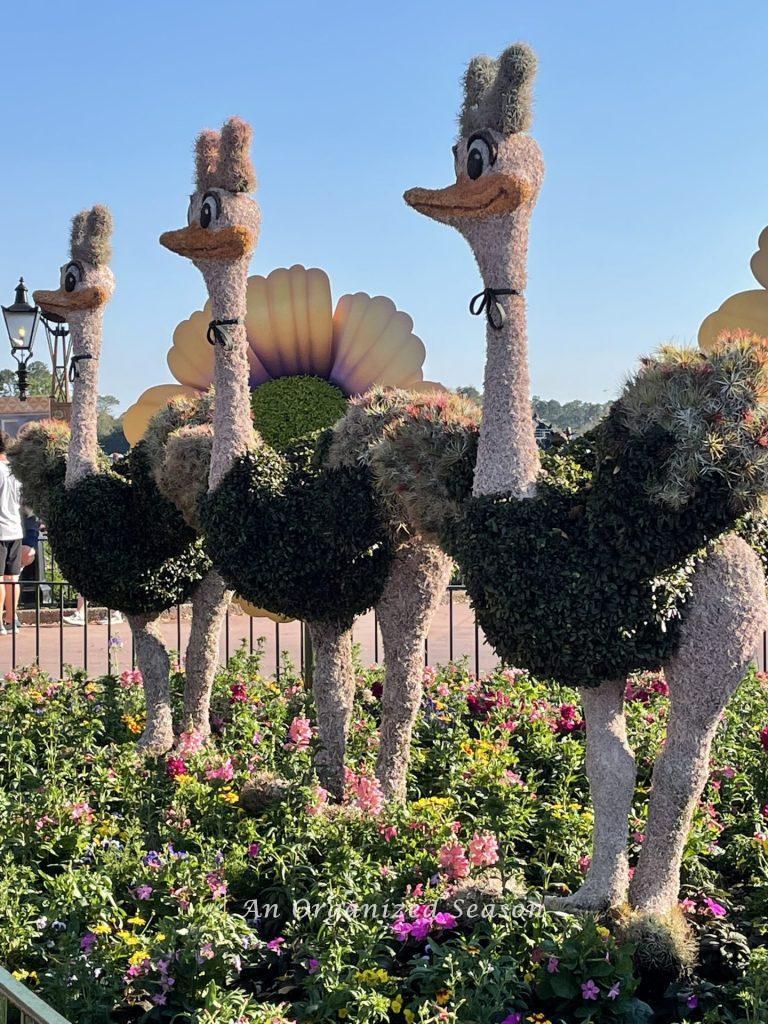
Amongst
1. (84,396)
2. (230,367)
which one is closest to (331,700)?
(230,367)

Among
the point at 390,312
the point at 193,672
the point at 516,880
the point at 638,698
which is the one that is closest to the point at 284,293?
the point at 390,312

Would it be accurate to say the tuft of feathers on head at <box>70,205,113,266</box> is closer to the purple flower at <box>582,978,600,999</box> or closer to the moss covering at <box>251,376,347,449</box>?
the moss covering at <box>251,376,347,449</box>

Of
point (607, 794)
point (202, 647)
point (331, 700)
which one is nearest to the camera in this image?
point (607, 794)

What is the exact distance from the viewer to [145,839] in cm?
423

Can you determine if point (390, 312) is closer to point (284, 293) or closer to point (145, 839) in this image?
point (284, 293)

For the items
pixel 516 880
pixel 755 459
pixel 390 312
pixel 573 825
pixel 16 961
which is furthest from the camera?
pixel 390 312

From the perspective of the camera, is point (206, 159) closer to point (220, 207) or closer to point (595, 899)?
point (220, 207)

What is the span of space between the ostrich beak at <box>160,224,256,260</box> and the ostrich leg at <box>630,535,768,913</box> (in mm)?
2298

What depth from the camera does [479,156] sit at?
358 centimetres

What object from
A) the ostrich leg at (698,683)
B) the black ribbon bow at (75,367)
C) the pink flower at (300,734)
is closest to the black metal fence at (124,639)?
the black ribbon bow at (75,367)

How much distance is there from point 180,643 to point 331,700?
369cm

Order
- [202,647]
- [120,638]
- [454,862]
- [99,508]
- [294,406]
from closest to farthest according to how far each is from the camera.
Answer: [454,862]
[99,508]
[202,647]
[294,406]
[120,638]

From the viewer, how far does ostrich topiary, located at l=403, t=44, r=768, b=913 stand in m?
3.18

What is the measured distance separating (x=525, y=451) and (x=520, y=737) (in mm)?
2212
